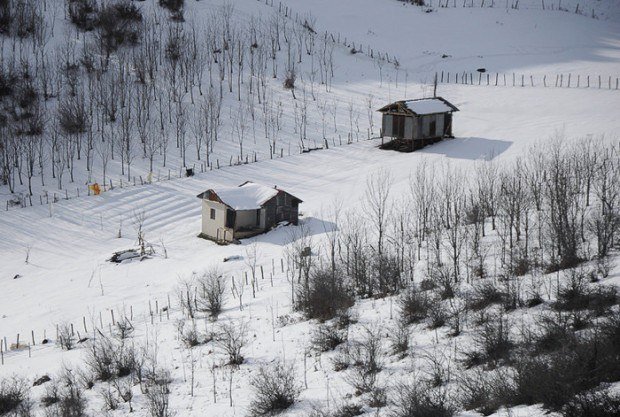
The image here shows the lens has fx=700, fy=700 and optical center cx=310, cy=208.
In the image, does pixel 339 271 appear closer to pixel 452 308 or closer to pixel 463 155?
pixel 452 308

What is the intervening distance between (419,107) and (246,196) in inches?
595

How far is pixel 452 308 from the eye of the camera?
1842cm

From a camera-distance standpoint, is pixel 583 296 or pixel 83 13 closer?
pixel 583 296

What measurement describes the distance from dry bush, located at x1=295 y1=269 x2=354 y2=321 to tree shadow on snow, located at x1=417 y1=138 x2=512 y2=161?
2036 centimetres

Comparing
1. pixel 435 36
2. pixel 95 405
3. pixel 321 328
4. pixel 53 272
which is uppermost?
pixel 435 36

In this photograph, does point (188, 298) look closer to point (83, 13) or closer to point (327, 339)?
point (327, 339)

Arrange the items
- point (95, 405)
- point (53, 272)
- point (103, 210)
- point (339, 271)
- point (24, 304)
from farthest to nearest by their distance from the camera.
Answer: point (103, 210) < point (53, 272) < point (24, 304) < point (339, 271) < point (95, 405)

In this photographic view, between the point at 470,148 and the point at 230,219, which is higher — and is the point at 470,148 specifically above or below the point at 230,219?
above

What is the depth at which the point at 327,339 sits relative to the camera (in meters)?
18.0

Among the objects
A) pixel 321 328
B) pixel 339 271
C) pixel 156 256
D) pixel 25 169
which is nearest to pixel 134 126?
pixel 25 169

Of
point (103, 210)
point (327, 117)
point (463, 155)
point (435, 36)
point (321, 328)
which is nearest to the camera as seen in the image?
point (321, 328)

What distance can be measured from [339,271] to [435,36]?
48.3m

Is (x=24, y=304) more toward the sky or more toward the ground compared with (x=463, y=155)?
more toward the ground

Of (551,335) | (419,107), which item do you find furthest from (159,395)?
(419,107)
